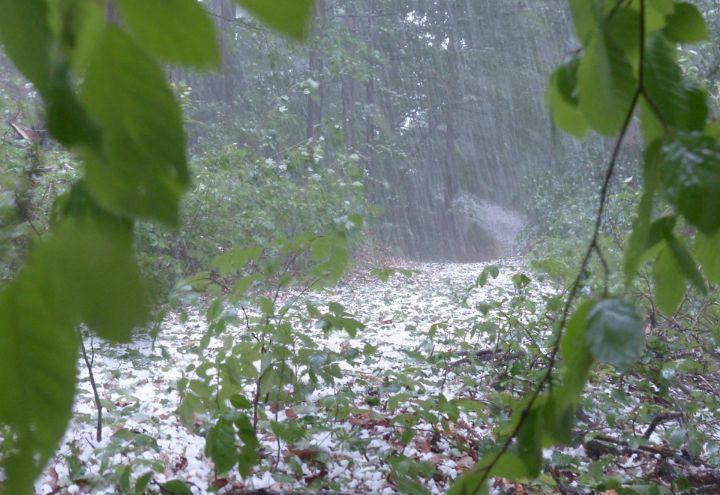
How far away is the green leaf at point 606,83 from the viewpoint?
37cm

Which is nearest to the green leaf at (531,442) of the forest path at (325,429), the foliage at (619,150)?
the foliage at (619,150)

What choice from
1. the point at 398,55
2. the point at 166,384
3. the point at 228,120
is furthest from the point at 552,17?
the point at 166,384

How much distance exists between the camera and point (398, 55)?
6133 mm

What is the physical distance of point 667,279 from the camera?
0.46 m

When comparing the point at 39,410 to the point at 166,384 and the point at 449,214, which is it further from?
the point at 449,214

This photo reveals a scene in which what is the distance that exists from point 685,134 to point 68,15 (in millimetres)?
321

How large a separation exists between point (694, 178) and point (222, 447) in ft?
3.47

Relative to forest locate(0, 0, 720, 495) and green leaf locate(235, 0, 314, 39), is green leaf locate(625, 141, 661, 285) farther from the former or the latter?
green leaf locate(235, 0, 314, 39)

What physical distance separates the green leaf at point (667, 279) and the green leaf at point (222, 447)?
0.93m

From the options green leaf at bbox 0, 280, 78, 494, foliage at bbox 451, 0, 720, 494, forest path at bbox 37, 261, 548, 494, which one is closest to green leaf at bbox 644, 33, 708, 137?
foliage at bbox 451, 0, 720, 494

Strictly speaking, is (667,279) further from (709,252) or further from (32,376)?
(32,376)

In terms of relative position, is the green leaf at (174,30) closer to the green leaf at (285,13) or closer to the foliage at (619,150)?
the green leaf at (285,13)

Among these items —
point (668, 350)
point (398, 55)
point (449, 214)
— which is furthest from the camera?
point (449, 214)

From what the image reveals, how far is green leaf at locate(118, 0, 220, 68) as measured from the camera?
233 millimetres
